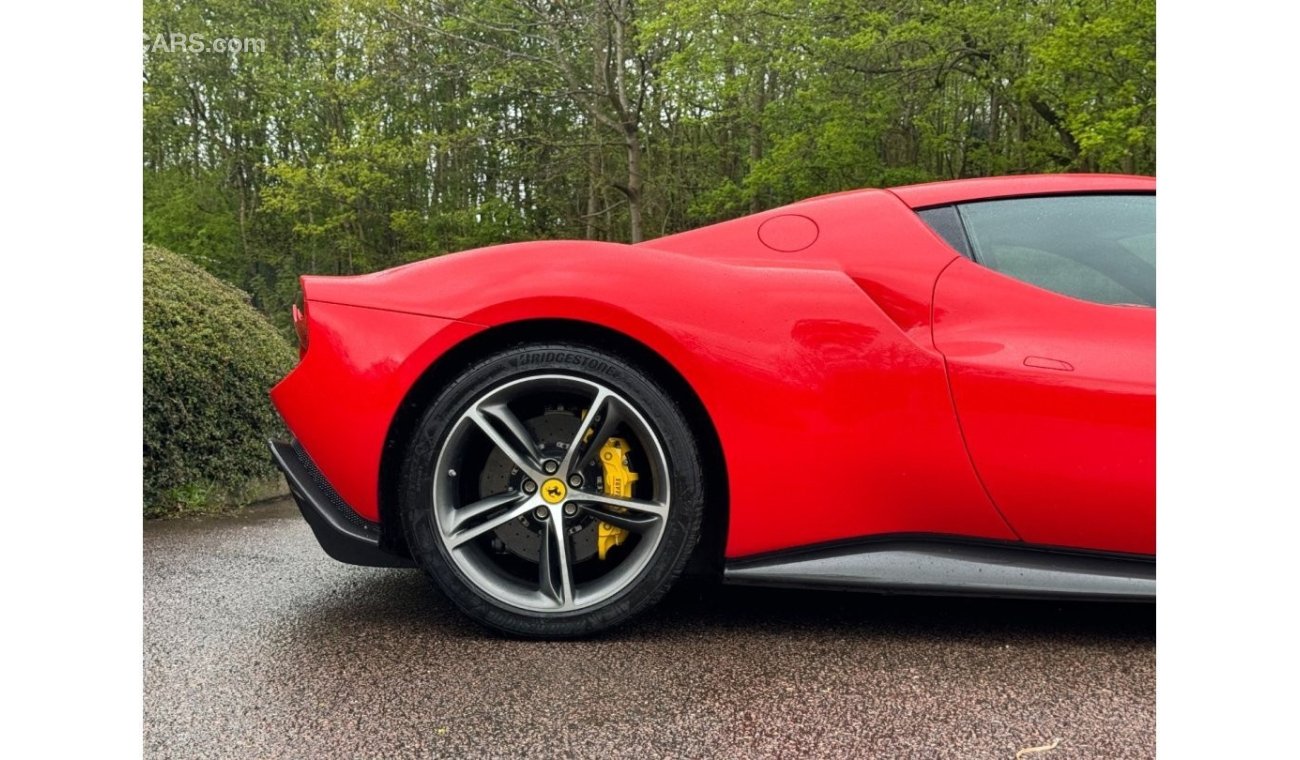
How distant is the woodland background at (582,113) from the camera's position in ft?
43.9

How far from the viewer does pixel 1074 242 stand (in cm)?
238

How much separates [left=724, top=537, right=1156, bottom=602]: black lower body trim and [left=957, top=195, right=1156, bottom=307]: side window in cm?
65

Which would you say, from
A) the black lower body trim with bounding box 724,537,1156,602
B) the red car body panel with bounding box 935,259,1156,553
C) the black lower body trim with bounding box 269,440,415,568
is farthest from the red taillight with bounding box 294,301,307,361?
the red car body panel with bounding box 935,259,1156,553

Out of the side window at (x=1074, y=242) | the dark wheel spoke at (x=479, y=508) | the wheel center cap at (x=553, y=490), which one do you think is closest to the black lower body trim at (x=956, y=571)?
the wheel center cap at (x=553, y=490)

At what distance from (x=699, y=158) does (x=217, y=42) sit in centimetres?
1217

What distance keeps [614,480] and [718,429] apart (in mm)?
282

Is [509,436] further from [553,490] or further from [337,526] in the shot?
[337,526]

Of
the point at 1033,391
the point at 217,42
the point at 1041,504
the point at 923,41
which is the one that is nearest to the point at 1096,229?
the point at 1033,391

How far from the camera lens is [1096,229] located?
241 centimetres

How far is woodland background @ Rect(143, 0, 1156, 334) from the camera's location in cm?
1338

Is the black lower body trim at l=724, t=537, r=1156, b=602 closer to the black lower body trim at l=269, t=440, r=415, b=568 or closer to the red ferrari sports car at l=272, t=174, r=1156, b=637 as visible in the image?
the red ferrari sports car at l=272, t=174, r=1156, b=637

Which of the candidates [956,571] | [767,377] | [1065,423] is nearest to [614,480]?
[767,377]
